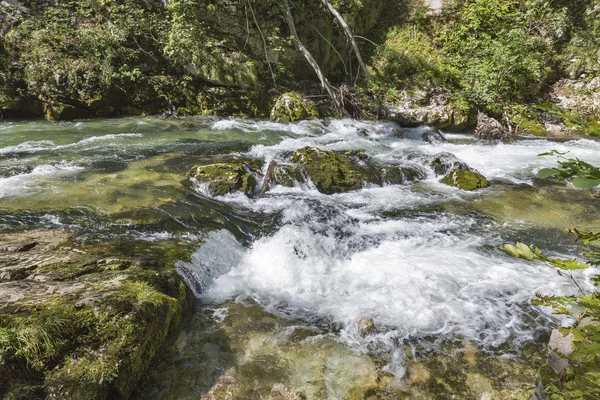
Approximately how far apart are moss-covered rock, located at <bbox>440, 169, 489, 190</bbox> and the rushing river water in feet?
0.81

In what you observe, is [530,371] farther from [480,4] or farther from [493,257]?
[480,4]

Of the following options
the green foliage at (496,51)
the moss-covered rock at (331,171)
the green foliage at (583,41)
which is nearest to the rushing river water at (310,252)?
the moss-covered rock at (331,171)

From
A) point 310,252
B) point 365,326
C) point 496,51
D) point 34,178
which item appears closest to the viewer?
point 365,326

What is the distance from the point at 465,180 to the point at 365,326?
5544 millimetres

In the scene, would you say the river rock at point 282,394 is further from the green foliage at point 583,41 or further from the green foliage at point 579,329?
the green foliage at point 583,41

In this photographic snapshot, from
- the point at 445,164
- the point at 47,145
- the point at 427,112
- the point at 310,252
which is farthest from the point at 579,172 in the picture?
Result: the point at 427,112

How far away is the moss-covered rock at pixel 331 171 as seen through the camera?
7.07 meters

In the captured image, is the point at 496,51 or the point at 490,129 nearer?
the point at 490,129

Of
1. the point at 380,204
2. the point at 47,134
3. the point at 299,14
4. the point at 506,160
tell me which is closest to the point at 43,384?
the point at 380,204

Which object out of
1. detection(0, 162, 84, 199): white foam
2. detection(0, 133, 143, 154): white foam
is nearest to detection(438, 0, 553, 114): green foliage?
detection(0, 133, 143, 154): white foam

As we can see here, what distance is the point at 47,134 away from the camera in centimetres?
882

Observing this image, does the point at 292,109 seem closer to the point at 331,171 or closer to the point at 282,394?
the point at 331,171

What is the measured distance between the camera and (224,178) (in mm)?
6434

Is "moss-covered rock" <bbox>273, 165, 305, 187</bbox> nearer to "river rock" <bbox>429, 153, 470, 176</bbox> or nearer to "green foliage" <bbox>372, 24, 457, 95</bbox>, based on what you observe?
"river rock" <bbox>429, 153, 470, 176</bbox>
